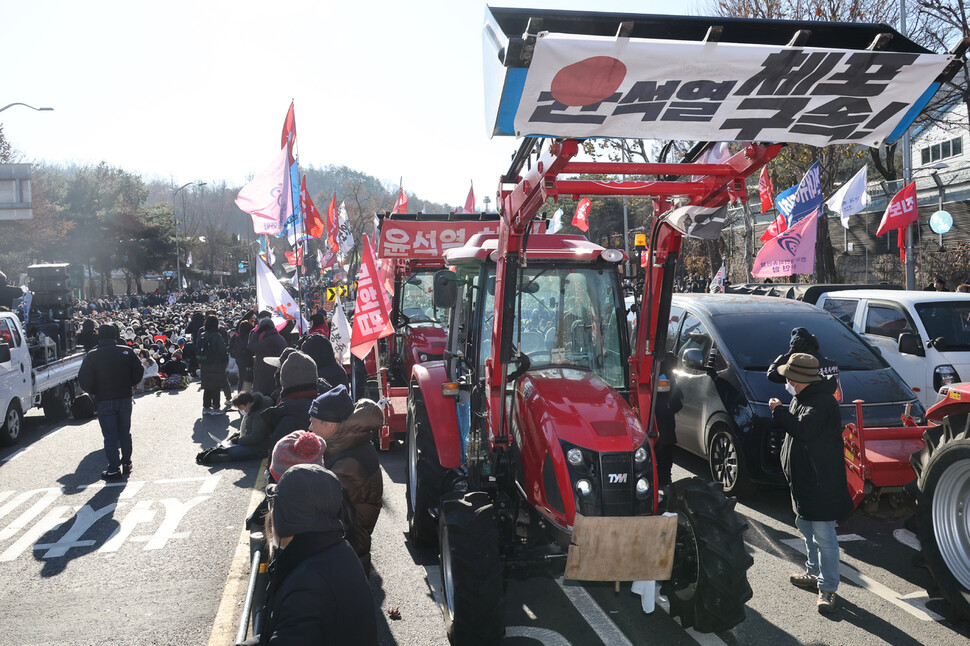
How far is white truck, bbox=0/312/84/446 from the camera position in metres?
11.6

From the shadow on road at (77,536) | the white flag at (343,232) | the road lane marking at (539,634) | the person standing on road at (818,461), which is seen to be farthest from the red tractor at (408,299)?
the white flag at (343,232)

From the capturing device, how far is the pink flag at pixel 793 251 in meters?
13.2

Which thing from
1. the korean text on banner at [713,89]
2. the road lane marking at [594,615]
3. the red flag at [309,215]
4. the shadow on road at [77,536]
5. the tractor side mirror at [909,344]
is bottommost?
the road lane marking at [594,615]

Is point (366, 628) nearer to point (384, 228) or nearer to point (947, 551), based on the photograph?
point (947, 551)

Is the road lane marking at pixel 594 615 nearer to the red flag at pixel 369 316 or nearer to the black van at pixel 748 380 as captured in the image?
the black van at pixel 748 380

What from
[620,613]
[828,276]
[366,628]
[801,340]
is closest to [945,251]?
[828,276]

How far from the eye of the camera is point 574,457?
4.47m

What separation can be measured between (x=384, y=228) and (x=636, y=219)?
1722 inches

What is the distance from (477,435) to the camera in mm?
5160

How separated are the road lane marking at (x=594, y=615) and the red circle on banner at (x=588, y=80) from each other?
3373 mm

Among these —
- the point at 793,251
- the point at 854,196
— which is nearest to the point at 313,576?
the point at 793,251

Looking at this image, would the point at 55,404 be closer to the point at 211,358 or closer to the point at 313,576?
the point at 211,358

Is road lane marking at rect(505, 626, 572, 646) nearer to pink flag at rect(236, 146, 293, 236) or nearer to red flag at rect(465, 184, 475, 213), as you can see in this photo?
pink flag at rect(236, 146, 293, 236)

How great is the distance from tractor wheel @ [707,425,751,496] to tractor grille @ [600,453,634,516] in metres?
3.44
